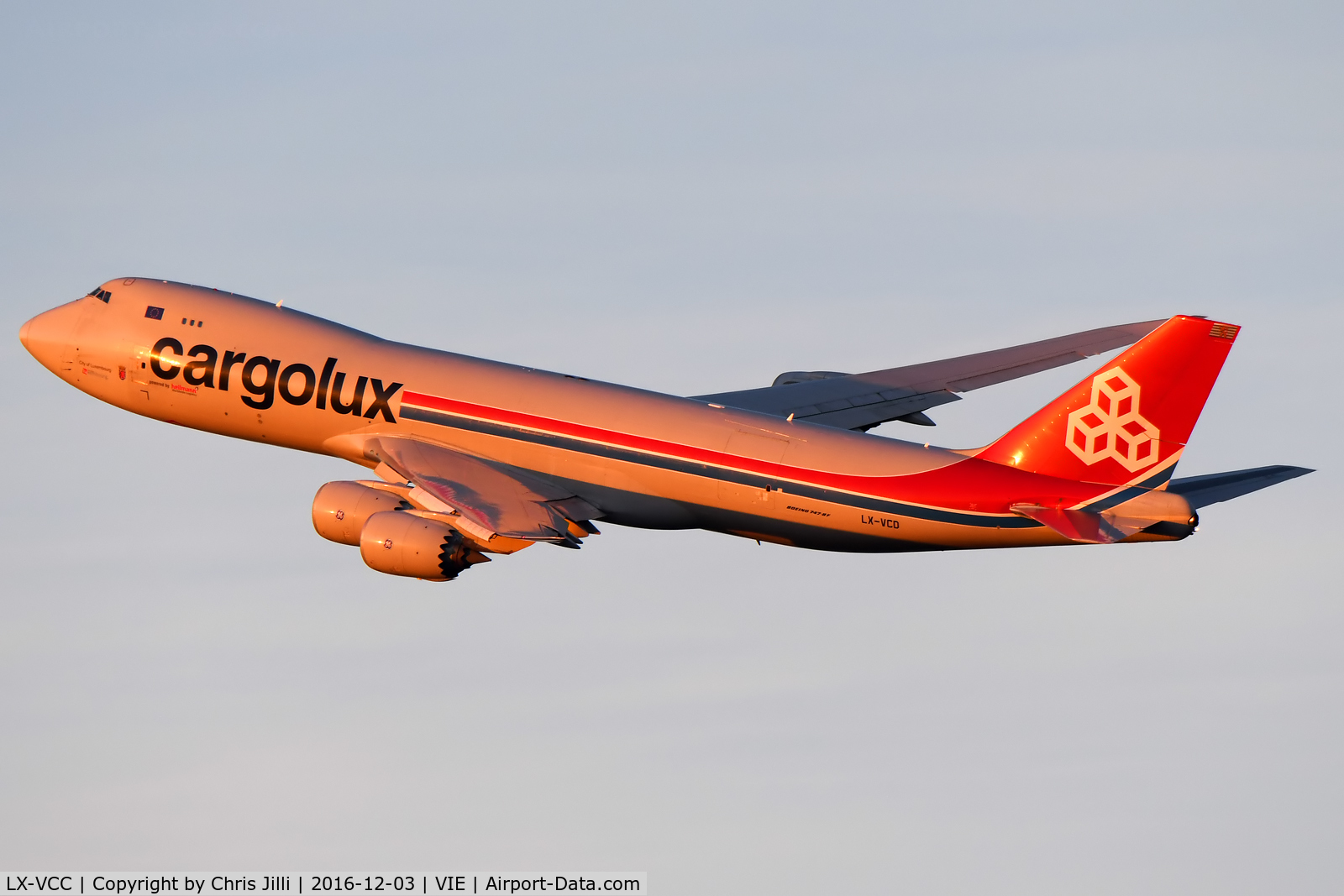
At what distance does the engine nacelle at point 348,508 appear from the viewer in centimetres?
5044

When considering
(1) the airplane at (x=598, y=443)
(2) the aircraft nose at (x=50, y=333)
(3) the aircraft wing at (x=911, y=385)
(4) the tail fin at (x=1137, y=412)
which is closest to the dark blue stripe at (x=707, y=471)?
(1) the airplane at (x=598, y=443)

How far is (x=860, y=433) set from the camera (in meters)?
50.2

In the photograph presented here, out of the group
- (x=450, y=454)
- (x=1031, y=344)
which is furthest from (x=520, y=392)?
(x=1031, y=344)

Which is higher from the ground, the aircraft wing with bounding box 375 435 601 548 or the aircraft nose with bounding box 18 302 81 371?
the aircraft nose with bounding box 18 302 81 371

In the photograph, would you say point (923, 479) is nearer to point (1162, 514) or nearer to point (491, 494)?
point (1162, 514)

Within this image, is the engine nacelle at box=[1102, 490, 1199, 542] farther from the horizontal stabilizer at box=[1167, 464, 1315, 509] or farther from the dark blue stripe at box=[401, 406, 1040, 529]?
the dark blue stripe at box=[401, 406, 1040, 529]

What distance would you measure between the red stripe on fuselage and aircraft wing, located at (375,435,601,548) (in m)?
1.64

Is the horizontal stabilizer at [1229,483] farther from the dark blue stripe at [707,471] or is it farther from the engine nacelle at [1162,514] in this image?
→ the dark blue stripe at [707,471]

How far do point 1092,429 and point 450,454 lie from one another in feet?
58.2

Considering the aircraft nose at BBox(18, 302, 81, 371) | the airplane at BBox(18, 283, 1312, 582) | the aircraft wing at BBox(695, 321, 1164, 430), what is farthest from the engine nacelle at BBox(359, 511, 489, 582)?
the aircraft nose at BBox(18, 302, 81, 371)

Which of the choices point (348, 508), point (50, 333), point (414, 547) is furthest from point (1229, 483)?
point (50, 333)

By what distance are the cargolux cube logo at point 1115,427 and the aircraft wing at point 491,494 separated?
13444 mm

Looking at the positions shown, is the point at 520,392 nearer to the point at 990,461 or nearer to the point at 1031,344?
the point at 990,461

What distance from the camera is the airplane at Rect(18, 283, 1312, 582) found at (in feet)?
151
